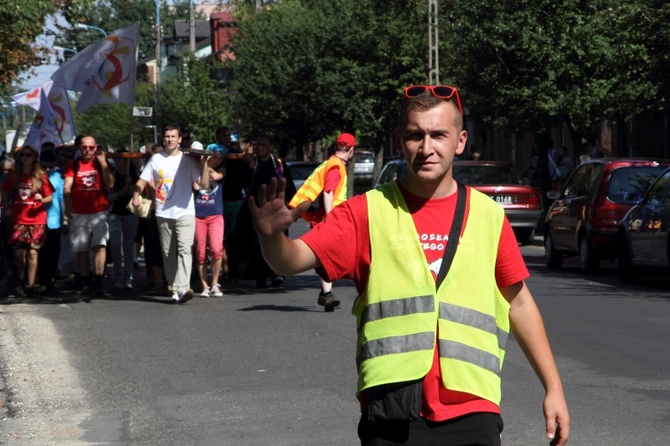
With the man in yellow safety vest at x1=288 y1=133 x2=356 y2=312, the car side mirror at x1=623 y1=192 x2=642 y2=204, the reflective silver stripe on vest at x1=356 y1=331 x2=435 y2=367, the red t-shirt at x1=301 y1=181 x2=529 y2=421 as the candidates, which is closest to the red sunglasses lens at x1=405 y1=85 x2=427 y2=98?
the red t-shirt at x1=301 y1=181 x2=529 y2=421

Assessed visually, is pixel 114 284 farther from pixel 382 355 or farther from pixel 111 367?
pixel 382 355

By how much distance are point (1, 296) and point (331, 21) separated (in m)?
30.5

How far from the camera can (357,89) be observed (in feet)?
152

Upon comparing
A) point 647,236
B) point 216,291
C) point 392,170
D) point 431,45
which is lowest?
point 216,291

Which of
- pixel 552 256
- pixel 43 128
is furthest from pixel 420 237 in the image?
pixel 43 128

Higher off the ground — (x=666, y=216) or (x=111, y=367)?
(x=666, y=216)

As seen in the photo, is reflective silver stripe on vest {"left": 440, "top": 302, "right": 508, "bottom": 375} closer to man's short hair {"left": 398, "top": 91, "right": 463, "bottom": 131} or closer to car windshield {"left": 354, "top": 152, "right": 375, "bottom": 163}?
man's short hair {"left": 398, "top": 91, "right": 463, "bottom": 131}

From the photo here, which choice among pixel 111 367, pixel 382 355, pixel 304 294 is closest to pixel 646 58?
pixel 304 294

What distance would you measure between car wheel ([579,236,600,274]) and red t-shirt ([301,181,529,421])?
15.0 meters

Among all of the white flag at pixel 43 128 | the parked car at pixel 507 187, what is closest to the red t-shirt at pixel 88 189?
the white flag at pixel 43 128

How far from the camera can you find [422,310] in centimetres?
381

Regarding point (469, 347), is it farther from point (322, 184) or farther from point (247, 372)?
point (322, 184)

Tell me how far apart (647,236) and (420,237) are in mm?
12960

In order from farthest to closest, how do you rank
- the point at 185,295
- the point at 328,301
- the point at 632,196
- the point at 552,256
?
1. the point at 552,256
2. the point at 632,196
3. the point at 185,295
4. the point at 328,301
